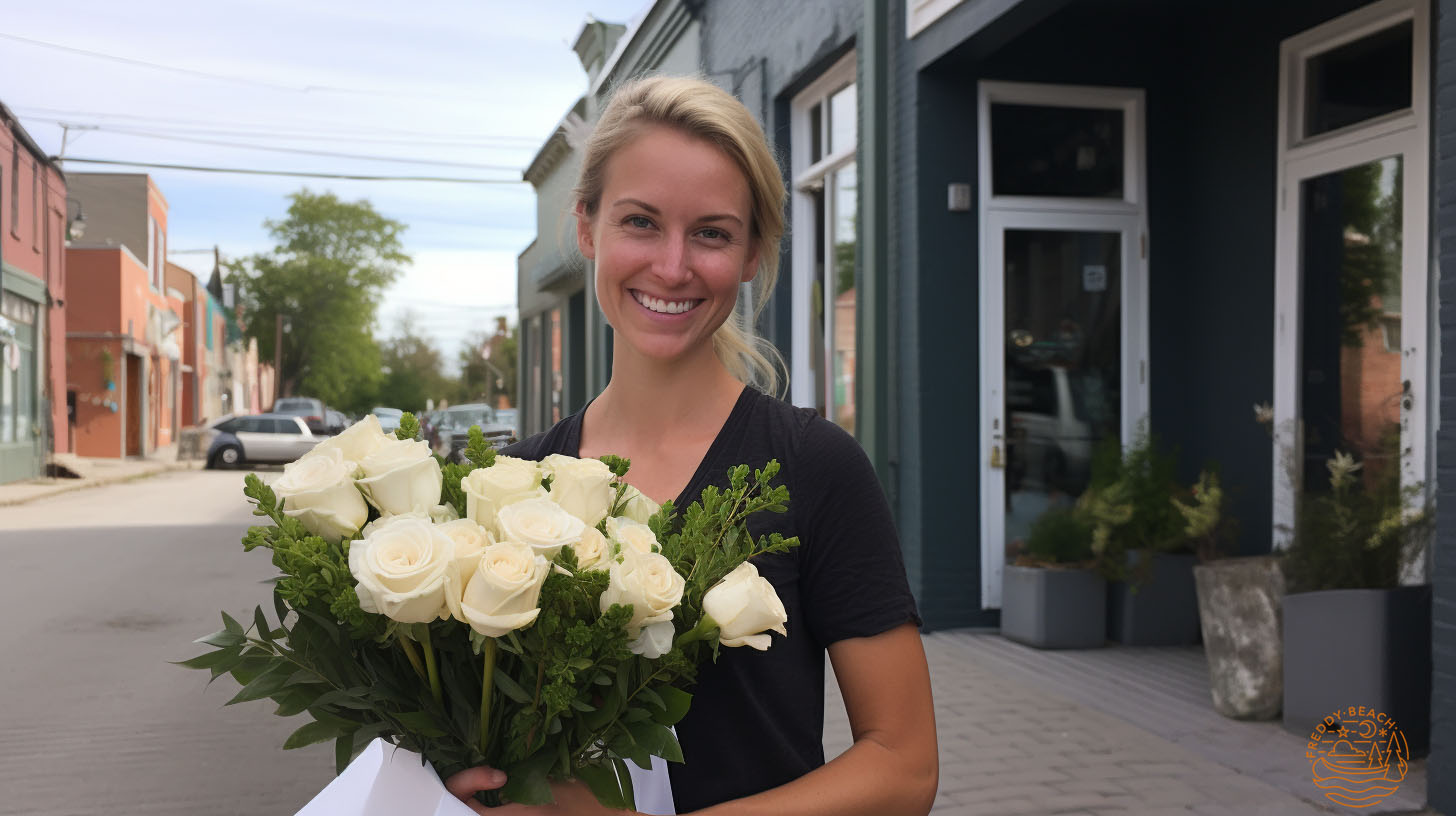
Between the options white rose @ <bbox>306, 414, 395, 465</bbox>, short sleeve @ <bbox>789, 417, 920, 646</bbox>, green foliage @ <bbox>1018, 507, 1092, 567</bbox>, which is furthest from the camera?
green foliage @ <bbox>1018, 507, 1092, 567</bbox>

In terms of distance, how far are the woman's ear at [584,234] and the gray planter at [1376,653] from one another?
4206 mm

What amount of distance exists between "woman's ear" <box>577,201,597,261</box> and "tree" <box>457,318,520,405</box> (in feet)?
286

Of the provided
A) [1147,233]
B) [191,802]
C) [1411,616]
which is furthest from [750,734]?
[1147,233]

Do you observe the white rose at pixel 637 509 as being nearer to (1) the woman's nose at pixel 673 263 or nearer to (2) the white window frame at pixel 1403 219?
(1) the woman's nose at pixel 673 263

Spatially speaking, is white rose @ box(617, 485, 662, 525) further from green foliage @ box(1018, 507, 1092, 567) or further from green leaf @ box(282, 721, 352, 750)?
green foliage @ box(1018, 507, 1092, 567)

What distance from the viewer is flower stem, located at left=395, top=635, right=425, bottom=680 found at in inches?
54.6

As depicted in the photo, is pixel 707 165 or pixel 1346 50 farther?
pixel 1346 50

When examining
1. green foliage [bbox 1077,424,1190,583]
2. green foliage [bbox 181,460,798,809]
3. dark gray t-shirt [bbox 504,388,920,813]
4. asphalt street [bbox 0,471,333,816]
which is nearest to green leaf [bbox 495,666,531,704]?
green foliage [bbox 181,460,798,809]

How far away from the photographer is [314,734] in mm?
1444

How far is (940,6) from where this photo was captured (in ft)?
25.7

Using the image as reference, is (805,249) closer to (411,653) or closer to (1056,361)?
(1056,361)

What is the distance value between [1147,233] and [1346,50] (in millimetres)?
1728

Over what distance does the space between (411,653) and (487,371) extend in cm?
Answer: 9713

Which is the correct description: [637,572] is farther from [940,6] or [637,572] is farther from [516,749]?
[940,6]
